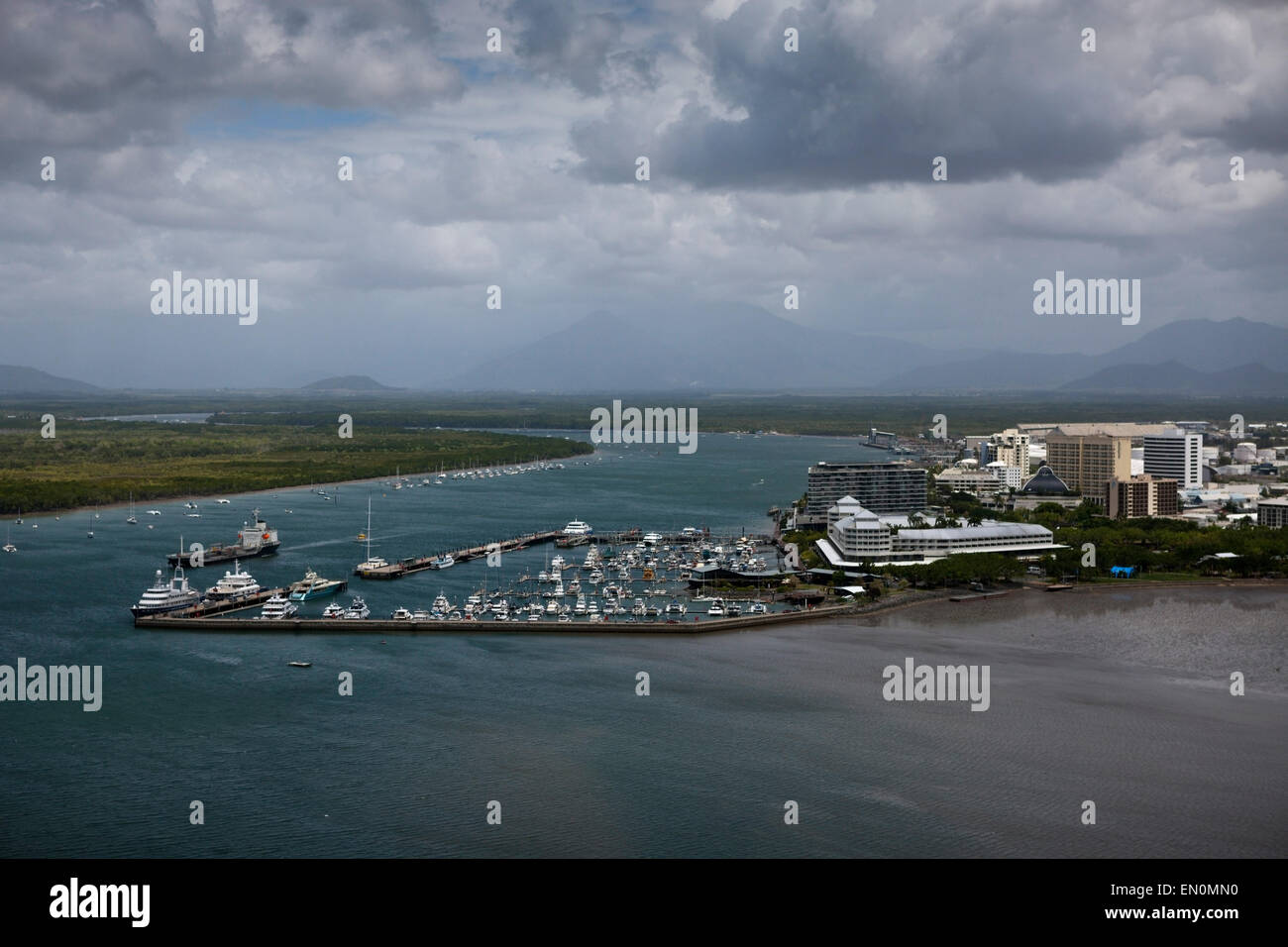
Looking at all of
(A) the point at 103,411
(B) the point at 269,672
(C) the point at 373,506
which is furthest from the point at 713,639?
(A) the point at 103,411

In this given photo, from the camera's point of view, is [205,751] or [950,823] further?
[205,751]

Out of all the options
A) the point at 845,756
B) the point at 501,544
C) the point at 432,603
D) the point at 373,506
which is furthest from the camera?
the point at 373,506

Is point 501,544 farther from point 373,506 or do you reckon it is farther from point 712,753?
point 712,753

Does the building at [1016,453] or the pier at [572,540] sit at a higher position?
the building at [1016,453]

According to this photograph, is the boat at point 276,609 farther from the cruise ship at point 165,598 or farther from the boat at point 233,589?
the cruise ship at point 165,598

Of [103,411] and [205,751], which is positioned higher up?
[103,411]

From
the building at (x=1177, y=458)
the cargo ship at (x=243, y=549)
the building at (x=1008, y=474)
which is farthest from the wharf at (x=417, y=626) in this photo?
the building at (x=1177, y=458)

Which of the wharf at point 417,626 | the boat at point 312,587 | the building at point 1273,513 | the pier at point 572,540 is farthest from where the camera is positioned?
the building at point 1273,513

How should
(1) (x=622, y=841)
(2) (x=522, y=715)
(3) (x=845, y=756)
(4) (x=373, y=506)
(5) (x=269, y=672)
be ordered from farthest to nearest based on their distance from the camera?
(4) (x=373, y=506) < (5) (x=269, y=672) < (2) (x=522, y=715) < (3) (x=845, y=756) < (1) (x=622, y=841)

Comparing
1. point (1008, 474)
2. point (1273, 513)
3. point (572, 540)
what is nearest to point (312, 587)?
point (572, 540)
